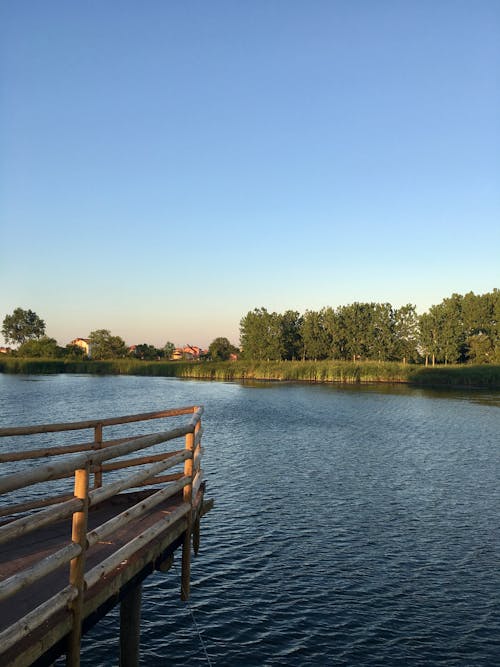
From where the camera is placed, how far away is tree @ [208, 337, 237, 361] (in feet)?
566

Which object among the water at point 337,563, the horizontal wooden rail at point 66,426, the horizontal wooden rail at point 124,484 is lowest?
the water at point 337,563

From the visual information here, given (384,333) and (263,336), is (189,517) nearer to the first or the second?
(384,333)

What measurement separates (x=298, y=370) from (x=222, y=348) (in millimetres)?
90124

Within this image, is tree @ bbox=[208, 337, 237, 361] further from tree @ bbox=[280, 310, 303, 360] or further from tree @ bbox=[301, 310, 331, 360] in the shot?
tree @ bbox=[301, 310, 331, 360]

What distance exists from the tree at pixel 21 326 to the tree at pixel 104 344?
3268cm

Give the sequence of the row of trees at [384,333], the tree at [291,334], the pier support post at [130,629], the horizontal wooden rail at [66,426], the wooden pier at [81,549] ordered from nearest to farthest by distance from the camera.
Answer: the wooden pier at [81,549]
the horizontal wooden rail at [66,426]
the pier support post at [130,629]
the row of trees at [384,333]
the tree at [291,334]

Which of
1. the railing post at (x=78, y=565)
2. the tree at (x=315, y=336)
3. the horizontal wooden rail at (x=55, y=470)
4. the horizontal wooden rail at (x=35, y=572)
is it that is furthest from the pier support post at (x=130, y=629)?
the tree at (x=315, y=336)

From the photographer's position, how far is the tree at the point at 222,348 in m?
173

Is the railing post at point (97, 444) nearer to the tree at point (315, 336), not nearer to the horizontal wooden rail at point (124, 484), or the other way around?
the horizontal wooden rail at point (124, 484)

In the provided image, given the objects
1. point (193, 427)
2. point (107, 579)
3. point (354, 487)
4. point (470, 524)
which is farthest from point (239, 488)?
point (107, 579)

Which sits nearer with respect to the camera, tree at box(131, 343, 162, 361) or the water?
the water

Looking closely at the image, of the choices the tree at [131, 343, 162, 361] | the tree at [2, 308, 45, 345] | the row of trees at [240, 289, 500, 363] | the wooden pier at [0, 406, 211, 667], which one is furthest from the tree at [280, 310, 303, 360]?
the wooden pier at [0, 406, 211, 667]

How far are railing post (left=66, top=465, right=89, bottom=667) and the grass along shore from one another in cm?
8124

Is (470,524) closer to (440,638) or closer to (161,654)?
(440,638)
